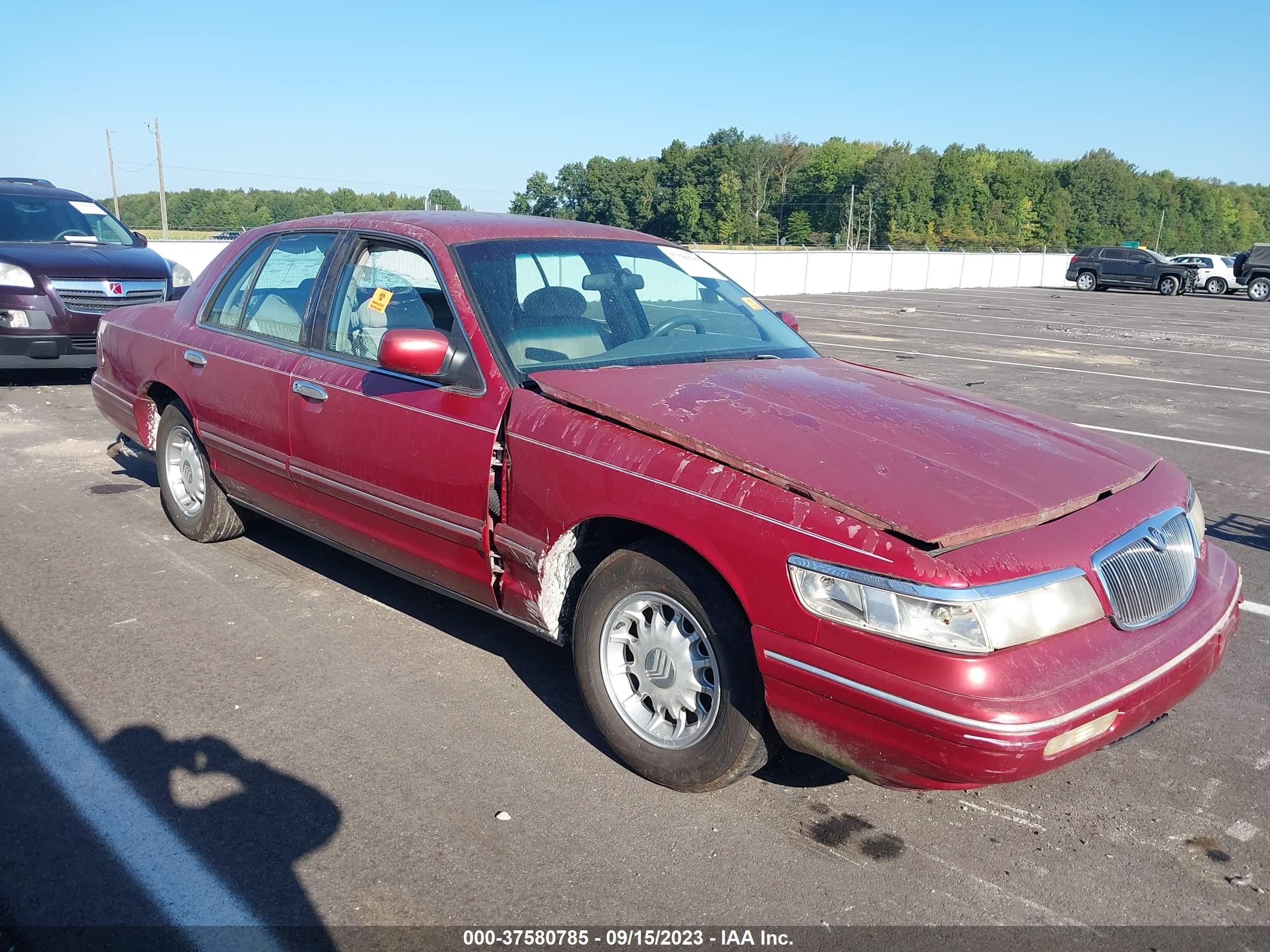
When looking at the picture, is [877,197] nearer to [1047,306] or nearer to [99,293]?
[1047,306]

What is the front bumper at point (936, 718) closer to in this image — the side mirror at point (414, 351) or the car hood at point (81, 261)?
the side mirror at point (414, 351)

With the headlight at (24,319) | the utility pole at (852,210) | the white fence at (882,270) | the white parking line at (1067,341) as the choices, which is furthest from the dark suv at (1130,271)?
the utility pole at (852,210)

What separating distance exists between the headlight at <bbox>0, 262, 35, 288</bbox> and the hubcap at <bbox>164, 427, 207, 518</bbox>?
17.8ft

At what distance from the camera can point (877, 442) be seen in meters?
3.06

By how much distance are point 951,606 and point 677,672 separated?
934 millimetres

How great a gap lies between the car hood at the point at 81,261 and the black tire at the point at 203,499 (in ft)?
17.4

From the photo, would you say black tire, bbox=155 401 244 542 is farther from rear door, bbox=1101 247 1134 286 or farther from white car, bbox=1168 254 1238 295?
white car, bbox=1168 254 1238 295

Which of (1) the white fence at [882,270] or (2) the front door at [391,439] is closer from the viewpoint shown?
(2) the front door at [391,439]

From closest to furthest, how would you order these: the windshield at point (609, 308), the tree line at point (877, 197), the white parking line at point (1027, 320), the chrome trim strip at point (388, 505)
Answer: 1. the chrome trim strip at point (388, 505)
2. the windshield at point (609, 308)
3. the white parking line at point (1027, 320)
4. the tree line at point (877, 197)

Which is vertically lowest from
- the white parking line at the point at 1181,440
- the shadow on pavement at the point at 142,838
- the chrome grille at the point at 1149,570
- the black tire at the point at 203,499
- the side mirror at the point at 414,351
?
the white parking line at the point at 1181,440

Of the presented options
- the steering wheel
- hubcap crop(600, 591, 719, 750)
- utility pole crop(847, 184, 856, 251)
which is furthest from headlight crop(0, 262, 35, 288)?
utility pole crop(847, 184, 856, 251)

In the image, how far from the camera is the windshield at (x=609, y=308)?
3775 millimetres

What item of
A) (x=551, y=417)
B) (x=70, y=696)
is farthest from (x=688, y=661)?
(x=70, y=696)

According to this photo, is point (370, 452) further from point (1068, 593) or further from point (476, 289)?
point (1068, 593)
